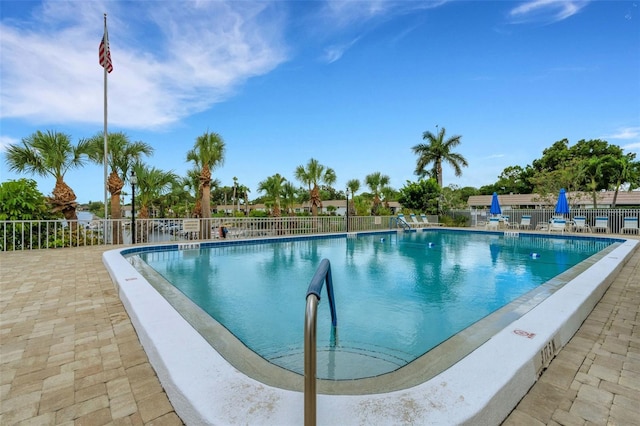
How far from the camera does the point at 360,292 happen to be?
5297 millimetres

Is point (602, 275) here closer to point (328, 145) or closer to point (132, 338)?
point (132, 338)

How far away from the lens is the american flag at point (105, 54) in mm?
11523

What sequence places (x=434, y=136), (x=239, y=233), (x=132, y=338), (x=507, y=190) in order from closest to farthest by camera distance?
(x=132, y=338) → (x=239, y=233) → (x=434, y=136) → (x=507, y=190)

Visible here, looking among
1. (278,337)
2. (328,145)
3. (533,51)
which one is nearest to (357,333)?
(278,337)

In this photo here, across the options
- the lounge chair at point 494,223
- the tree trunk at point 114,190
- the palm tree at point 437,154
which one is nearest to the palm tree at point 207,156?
the tree trunk at point 114,190

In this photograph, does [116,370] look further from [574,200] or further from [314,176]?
[574,200]

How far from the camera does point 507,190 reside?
45.8 m

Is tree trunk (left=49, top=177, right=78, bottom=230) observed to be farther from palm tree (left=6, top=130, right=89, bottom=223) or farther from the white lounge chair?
the white lounge chair

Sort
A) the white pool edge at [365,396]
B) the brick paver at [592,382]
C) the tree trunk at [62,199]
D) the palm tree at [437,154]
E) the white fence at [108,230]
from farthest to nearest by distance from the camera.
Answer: the palm tree at [437,154] < the tree trunk at [62,199] < the white fence at [108,230] < the brick paver at [592,382] < the white pool edge at [365,396]

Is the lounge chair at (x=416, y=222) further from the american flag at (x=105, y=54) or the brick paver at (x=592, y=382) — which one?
the american flag at (x=105, y=54)

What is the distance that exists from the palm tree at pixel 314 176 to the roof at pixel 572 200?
→ 15.8m

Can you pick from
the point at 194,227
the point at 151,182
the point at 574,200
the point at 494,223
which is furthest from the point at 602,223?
the point at 151,182

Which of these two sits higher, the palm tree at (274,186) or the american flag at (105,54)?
the american flag at (105,54)

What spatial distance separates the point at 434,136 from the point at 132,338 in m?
27.2
